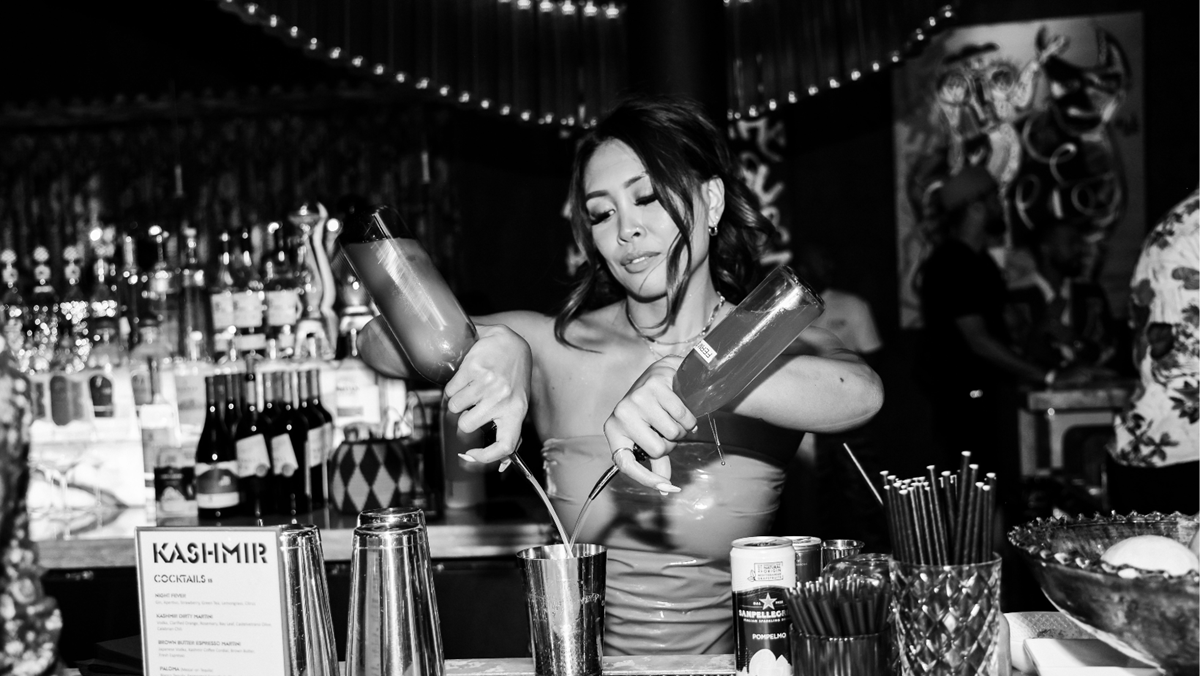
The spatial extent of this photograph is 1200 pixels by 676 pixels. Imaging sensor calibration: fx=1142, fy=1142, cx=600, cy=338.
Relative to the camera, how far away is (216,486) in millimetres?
2449

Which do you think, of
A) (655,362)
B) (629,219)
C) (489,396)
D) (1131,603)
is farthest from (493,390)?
(1131,603)

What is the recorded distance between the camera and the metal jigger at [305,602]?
3.26 ft

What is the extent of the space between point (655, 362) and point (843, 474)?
2913 millimetres

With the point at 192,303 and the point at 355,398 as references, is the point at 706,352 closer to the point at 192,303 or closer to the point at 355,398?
the point at 355,398

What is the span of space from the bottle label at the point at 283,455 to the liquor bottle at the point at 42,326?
0.66 meters

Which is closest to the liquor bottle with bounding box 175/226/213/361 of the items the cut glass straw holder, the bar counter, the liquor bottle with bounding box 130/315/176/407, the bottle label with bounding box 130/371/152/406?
the liquor bottle with bounding box 130/315/176/407

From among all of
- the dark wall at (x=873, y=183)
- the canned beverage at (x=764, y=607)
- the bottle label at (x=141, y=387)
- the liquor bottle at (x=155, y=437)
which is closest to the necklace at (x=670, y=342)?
the canned beverage at (x=764, y=607)

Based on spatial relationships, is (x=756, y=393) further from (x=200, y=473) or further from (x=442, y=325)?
(x=200, y=473)

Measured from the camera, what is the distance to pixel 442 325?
3.94 feet

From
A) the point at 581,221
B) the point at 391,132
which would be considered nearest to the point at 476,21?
the point at 581,221

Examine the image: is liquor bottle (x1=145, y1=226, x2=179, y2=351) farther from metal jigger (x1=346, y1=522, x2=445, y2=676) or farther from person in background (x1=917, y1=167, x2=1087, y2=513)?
person in background (x1=917, y1=167, x2=1087, y2=513)

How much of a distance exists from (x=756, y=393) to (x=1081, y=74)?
14.8ft

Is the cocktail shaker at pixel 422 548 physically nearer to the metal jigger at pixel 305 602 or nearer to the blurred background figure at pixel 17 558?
the metal jigger at pixel 305 602

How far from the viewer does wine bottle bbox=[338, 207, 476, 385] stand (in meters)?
1.20
